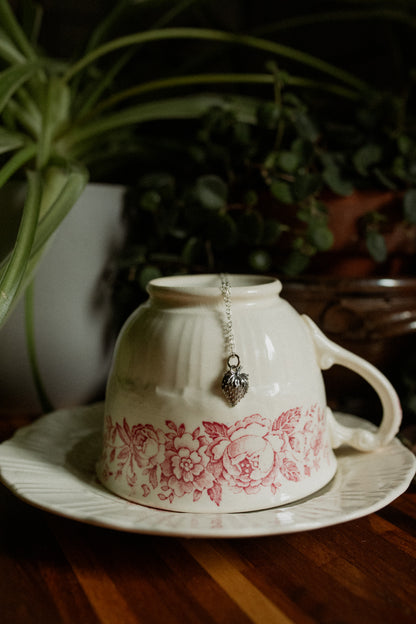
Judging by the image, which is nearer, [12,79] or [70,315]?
[12,79]

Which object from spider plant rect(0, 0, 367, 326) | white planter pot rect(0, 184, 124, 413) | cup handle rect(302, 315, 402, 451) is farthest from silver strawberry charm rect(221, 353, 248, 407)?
white planter pot rect(0, 184, 124, 413)

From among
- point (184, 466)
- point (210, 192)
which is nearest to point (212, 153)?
point (210, 192)

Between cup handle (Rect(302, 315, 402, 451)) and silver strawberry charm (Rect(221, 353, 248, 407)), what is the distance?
0.36 feet

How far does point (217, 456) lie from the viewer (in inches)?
16.3

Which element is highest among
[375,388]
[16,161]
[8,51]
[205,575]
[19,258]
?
[8,51]

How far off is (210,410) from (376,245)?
1.11ft

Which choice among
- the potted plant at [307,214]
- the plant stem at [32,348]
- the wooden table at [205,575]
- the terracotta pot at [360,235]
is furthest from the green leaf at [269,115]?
the wooden table at [205,575]

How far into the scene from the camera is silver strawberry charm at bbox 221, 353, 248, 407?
1.34 ft

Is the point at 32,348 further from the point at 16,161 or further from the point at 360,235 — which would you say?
the point at 360,235

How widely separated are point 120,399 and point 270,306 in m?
0.14

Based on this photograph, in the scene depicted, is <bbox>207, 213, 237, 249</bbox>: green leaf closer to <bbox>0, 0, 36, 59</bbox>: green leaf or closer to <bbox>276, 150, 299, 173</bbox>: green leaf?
<bbox>276, 150, 299, 173</bbox>: green leaf

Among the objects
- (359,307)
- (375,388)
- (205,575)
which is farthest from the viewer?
(359,307)

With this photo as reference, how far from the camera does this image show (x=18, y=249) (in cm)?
48

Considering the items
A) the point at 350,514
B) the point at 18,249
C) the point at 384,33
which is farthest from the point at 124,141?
the point at 350,514
